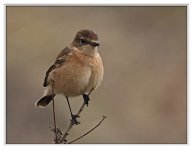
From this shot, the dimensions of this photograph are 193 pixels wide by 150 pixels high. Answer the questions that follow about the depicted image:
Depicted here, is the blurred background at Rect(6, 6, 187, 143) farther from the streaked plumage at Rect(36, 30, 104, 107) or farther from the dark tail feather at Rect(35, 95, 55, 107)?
the streaked plumage at Rect(36, 30, 104, 107)

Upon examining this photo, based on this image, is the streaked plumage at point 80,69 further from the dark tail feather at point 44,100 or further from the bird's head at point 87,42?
the dark tail feather at point 44,100

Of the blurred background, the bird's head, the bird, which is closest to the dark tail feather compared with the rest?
the bird

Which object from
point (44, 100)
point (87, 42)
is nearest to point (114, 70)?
point (44, 100)

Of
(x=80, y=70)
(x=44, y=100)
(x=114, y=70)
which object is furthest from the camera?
(x=114, y=70)

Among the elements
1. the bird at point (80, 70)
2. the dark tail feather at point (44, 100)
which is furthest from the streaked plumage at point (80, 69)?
the dark tail feather at point (44, 100)

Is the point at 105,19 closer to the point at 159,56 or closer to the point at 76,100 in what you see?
the point at 159,56

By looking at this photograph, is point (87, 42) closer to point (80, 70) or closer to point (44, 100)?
point (80, 70)
